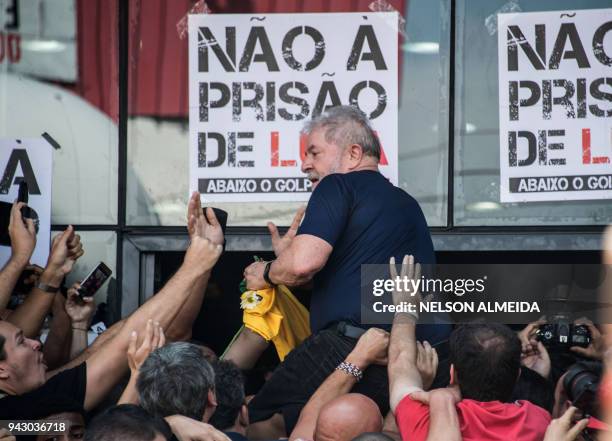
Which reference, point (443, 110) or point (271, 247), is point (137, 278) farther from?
point (443, 110)

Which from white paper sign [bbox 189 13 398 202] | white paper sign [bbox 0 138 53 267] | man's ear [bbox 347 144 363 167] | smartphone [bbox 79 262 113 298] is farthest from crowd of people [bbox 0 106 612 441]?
white paper sign [bbox 189 13 398 202]

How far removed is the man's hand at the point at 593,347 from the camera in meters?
6.37

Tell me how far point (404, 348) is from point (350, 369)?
323 millimetres

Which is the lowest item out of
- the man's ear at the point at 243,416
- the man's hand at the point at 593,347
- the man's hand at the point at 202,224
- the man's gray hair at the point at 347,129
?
the man's ear at the point at 243,416

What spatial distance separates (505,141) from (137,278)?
226 centimetres

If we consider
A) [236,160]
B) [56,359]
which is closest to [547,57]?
[236,160]

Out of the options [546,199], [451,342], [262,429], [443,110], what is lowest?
[262,429]

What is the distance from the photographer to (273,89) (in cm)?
752

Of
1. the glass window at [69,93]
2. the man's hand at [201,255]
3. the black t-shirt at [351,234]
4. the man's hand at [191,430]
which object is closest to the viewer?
the man's hand at [191,430]

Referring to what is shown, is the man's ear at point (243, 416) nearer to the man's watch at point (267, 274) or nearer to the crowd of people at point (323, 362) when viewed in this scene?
the crowd of people at point (323, 362)

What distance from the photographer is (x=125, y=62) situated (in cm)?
758

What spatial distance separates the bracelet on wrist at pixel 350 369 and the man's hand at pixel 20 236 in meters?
1.70

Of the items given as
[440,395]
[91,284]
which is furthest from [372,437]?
[91,284]

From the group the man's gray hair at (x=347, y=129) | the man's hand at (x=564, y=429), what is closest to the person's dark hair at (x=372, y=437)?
the man's hand at (x=564, y=429)
